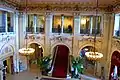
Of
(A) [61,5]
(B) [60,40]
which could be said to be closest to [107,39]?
(B) [60,40]

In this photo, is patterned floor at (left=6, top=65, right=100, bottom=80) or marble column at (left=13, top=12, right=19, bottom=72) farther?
marble column at (left=13, top=12, right=19, bottom=72)

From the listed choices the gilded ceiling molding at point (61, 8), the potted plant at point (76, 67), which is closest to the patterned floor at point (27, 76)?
the potted plant at point (76, 67)

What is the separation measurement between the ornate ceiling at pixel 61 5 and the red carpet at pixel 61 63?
4245mm

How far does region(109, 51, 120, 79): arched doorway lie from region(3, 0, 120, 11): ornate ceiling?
4227mm

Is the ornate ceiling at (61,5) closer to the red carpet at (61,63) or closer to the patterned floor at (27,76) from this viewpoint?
the red carpet at (61,63)

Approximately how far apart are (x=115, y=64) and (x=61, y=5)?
7310 millimetres

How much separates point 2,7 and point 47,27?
4764 mm

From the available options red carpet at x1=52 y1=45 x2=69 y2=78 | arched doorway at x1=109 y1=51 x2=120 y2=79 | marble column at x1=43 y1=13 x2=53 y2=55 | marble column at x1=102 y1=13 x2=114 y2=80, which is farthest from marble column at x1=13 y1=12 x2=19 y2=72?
arched doorway at x1=109 y1=51 x2=120 y2=79

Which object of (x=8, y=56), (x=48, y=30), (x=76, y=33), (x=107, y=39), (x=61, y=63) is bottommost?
(x=61, y=63)

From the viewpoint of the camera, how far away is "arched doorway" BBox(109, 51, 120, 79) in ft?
45.4

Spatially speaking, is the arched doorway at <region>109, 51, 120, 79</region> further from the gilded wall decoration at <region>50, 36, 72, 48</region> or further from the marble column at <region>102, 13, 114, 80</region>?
the gilded wall decoration at <region>50, 36, 72, 48</region>

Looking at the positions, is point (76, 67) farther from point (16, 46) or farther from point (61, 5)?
point (16, 46)

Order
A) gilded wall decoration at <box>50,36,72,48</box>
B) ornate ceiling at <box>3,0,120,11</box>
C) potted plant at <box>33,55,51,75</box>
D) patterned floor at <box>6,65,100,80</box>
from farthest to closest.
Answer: gilded wall decoration at <box>50,36,72,48</box>
ornate ceiling at <box>3,0,120,11</box>
patterned floor at <box>6,65,100,80</box>
potted plant at <box>33,55,51,75</box>

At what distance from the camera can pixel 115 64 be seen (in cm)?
1430
